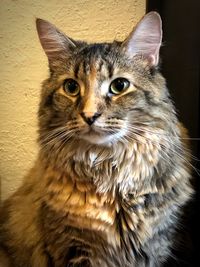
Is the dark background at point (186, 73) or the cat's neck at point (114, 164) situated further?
the dark background at point (186, 73)

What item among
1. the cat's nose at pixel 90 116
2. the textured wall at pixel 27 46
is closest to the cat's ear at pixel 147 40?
the cat's nose at pixel 90 116

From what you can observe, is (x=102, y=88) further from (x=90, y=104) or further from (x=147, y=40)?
(x=147, y=40)

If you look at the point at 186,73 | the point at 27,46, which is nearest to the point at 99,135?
the point at 186,73

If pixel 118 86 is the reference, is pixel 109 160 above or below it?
below

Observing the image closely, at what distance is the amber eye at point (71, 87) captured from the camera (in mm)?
1166

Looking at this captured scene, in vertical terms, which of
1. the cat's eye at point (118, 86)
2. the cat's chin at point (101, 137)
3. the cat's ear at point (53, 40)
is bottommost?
the cat's chin at point (101, 137)

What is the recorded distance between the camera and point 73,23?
174 cm

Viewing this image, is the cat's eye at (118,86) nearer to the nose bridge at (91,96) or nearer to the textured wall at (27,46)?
the nose bridge at (91,96)

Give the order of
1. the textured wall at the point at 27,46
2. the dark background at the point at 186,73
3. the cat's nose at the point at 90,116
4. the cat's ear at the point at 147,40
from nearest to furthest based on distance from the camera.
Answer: the cat's nose at the point at 90,116
the cat's ear at the point at 147,40
the dark background at the point at 186,73
the textured wall at the point at 27,46

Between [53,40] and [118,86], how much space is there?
26cm

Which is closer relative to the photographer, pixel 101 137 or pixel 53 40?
pixel 101 137

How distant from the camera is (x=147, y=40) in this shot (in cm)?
118

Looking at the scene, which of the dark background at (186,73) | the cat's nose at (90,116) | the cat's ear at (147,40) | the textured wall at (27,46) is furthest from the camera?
the textured wall at (27,46)

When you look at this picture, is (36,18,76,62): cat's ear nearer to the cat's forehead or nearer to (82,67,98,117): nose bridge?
the cat's forehead
